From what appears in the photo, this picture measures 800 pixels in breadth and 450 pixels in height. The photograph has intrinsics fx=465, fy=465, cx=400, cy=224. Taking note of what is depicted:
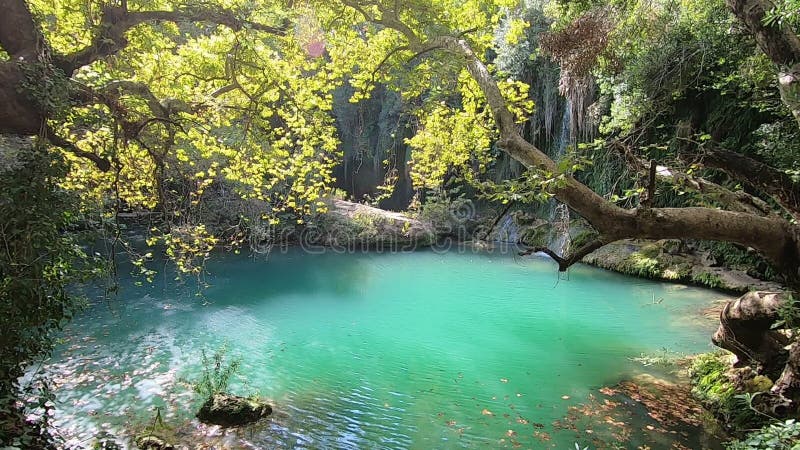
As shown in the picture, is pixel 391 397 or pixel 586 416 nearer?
pixel 586 416

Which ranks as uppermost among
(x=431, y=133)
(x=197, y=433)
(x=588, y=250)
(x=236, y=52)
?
(x=236, y=52)

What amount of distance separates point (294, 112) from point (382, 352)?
429 cm

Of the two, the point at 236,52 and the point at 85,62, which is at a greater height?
the point at 236,52

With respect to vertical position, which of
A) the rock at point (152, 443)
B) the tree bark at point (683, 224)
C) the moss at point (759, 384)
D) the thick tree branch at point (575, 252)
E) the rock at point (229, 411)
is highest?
the tree bark at point (683, 224)

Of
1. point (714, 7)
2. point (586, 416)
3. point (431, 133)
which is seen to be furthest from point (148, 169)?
point (714, 7)

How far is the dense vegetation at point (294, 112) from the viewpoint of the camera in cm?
371

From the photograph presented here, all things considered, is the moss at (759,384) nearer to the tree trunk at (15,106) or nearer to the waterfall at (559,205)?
the tree trunk at (15,106)

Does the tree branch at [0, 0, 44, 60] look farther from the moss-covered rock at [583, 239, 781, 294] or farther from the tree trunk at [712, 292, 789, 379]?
the moss-covered rock at [583, 239, 781, 294]

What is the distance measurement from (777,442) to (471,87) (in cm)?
479

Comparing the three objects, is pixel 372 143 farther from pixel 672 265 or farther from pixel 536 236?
pixel 672 265

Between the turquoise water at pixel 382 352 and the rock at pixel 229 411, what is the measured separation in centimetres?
17

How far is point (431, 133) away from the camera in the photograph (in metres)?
6.80

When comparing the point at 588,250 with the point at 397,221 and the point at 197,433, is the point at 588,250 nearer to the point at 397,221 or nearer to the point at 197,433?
the point at 197,433

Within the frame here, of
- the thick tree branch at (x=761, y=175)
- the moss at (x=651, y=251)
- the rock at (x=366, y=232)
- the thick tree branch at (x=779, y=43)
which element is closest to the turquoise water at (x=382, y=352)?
the moss at (x=651, y=251)
